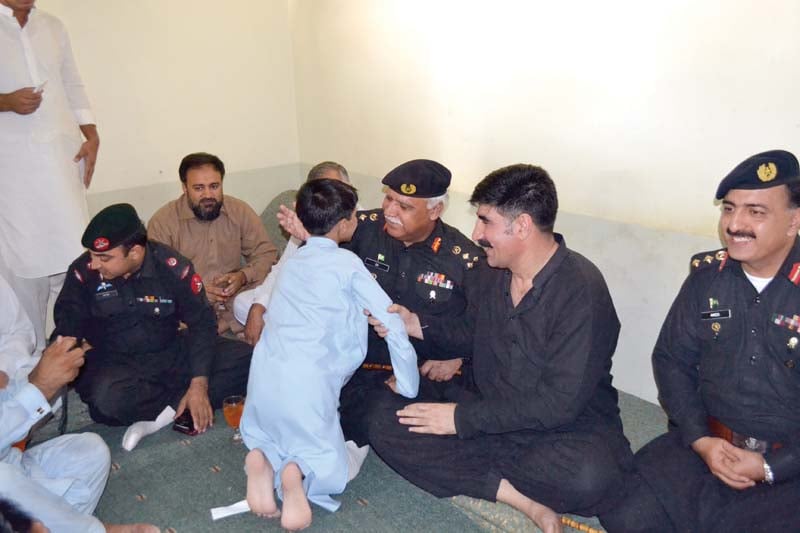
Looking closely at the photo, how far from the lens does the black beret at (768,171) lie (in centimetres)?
206

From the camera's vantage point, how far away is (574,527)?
234 centimetres

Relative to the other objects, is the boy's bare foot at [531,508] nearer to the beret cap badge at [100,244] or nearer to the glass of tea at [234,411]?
the glass of tea at [234,411]

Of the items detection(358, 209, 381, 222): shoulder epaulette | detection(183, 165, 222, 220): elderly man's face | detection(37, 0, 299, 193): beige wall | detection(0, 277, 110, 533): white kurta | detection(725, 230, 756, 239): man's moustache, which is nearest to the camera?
detection(0, 277, 110, 533): white kurta

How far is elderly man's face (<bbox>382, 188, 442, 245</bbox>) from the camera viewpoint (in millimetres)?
2893

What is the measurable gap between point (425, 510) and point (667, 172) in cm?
174

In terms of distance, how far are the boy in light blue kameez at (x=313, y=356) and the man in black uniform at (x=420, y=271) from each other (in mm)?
315

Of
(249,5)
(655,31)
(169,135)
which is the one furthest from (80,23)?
(655,31)

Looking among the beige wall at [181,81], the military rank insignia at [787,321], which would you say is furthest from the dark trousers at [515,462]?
the beige wall at [181,81]

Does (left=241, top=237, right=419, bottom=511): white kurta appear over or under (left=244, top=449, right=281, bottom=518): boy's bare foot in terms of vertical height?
over

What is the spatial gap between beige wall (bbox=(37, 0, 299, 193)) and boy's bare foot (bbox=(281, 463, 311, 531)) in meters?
2.68

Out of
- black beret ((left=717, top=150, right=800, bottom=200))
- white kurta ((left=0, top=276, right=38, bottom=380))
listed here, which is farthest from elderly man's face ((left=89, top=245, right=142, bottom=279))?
black beret ((left=717, top=150, right=800, bottom=200))

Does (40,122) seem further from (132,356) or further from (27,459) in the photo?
(27,459)

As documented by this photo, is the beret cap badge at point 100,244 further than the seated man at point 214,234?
No

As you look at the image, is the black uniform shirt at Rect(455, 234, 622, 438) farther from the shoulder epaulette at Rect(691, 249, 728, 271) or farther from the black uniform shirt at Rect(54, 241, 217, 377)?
the black uniform shirt at Rect(54, 241, 217, 377)
